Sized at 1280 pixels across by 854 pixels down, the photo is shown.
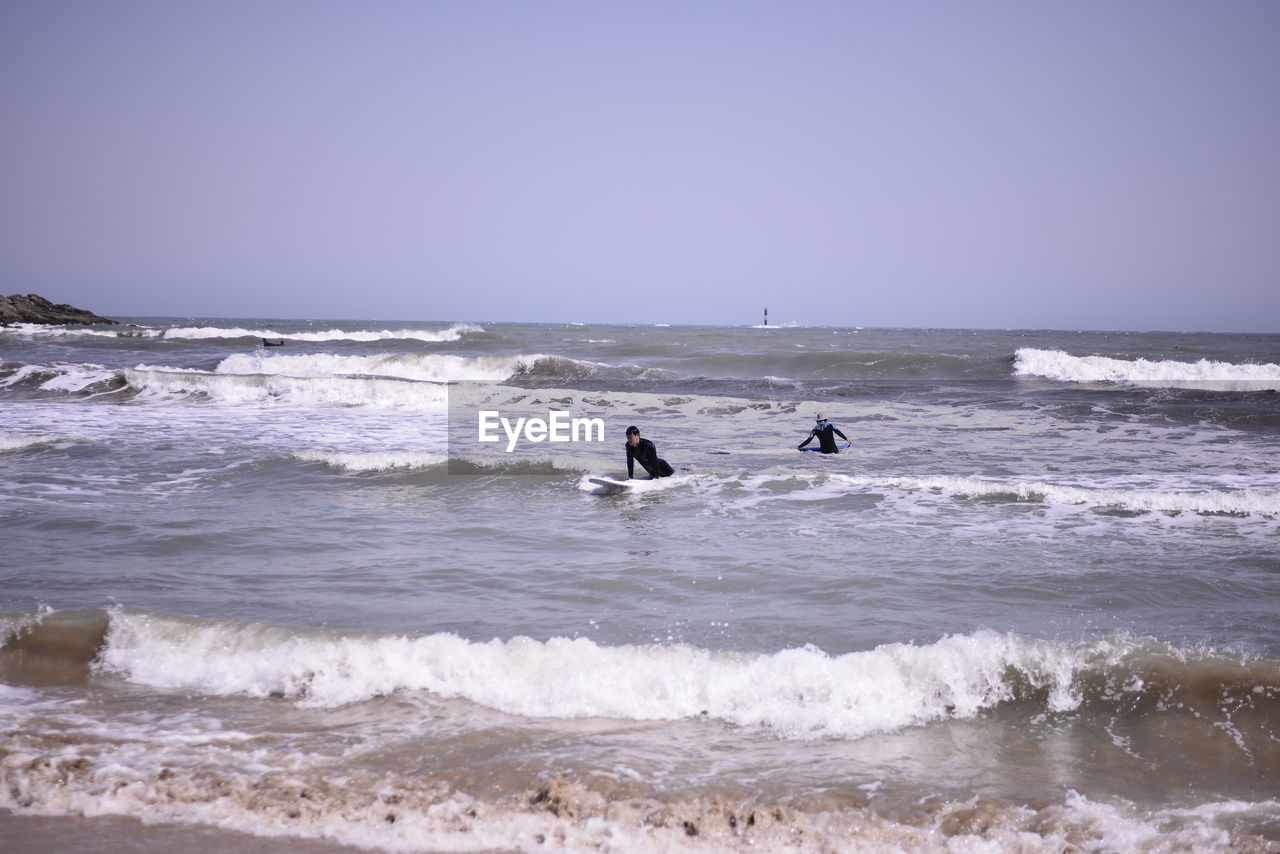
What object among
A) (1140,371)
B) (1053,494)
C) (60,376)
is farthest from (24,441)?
(1140,371)

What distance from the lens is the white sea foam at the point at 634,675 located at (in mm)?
4883

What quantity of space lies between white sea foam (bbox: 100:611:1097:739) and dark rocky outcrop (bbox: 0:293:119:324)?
68.0 meters

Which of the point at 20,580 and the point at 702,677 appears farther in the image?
the point at 20,580

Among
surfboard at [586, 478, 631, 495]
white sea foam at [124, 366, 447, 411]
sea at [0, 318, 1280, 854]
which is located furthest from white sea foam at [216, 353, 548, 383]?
surfboard at [586, 478, 631, 495]

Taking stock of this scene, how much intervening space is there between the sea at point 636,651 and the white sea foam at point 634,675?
24mm

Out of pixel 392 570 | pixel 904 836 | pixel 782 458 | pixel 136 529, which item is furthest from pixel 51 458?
pixel 904 836

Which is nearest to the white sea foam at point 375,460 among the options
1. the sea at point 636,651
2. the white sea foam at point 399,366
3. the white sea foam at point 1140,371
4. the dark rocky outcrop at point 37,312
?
the sea at point 636,651

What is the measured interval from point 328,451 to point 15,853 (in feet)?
39.0

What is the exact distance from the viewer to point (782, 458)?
14.5 meters

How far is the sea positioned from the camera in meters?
3.69

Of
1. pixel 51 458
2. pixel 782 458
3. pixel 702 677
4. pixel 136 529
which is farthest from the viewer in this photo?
pixel 782 458

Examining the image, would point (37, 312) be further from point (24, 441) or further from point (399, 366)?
point (24, 441)

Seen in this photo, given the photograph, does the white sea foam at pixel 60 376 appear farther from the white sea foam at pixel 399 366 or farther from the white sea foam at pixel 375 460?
the white sea foam at pixel 375 460

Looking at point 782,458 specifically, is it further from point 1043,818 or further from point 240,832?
point 240,832
